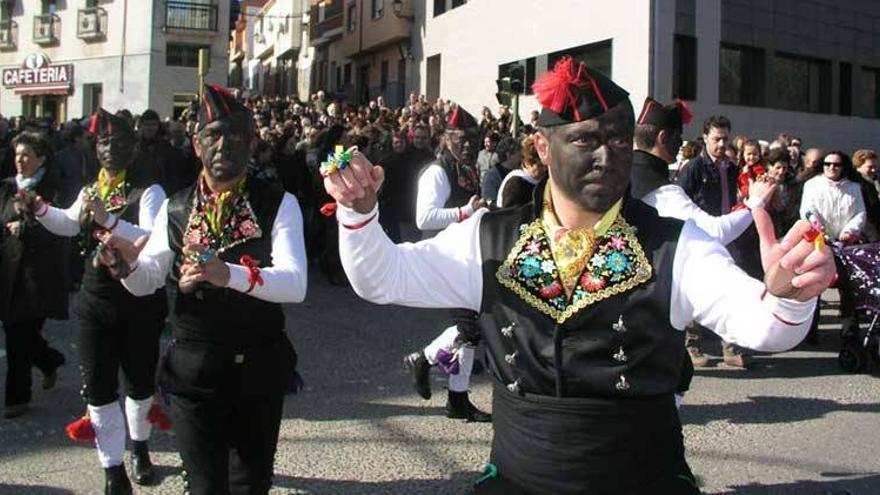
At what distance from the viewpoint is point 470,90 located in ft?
90.9

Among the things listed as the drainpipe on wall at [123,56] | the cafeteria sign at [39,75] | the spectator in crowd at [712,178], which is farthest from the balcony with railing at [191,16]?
the spectator in crowd at [712,178]

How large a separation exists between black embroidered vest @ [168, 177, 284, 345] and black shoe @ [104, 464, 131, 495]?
1325 millimetres

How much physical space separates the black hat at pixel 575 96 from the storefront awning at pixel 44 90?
119 ft

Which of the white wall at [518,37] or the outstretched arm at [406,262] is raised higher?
the white wall at [518,37]

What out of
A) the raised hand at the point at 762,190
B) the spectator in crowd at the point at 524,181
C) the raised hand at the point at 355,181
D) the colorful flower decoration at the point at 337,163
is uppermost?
the spectator in crowd at the point at 524,181

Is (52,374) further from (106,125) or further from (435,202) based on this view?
(435,202)

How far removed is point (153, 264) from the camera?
373 centimetres

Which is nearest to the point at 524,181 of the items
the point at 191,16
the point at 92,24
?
the point at 191,16

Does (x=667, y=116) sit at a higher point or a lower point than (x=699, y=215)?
higher

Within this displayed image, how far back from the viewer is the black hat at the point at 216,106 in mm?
3744

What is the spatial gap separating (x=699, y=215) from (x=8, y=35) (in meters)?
40.8

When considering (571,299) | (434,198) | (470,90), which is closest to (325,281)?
(434,198)

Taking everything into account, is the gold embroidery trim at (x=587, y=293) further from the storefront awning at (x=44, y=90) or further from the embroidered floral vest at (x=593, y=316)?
the storefront awning at (x=44, y=90)

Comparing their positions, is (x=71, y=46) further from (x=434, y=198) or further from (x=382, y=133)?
(x=434, y=198)
